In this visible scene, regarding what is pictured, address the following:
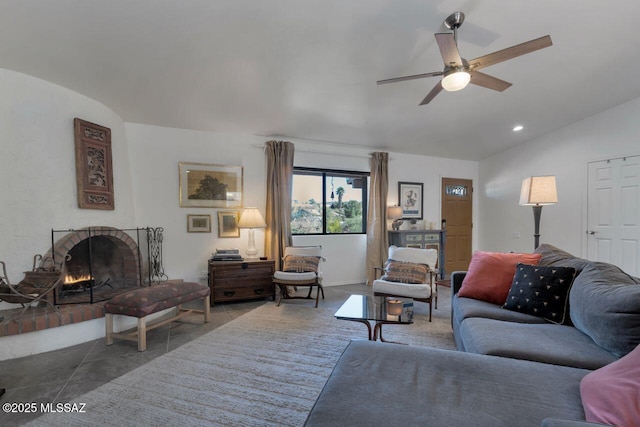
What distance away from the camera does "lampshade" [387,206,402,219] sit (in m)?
5.25

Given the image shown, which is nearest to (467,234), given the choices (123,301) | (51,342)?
(123,301)

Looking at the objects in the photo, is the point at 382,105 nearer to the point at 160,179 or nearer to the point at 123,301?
the point at 160,179

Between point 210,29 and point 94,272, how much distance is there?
10.0ft

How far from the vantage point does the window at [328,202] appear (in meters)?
5.01

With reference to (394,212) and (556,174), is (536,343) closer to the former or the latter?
(394,212)

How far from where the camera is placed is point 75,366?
2.29 metres

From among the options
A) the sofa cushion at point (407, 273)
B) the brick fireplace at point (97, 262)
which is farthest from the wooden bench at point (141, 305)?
the sofa cushion at point (407, 273)

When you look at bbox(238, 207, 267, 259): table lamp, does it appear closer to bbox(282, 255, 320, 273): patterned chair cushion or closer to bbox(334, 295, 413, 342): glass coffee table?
bbox(282, 255, 320, 273): patterned chair cushion

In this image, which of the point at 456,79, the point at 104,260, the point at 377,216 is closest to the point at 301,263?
the point at 377,216

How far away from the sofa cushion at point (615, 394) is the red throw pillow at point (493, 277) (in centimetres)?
136

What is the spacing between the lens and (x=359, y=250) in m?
5.32

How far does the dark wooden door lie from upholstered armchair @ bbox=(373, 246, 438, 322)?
279cm

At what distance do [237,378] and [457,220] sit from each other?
18.5 feet

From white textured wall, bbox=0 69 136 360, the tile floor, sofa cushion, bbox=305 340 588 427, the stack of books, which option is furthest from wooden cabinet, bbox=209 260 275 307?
sofa cushion, bbox=305 340 588 427
